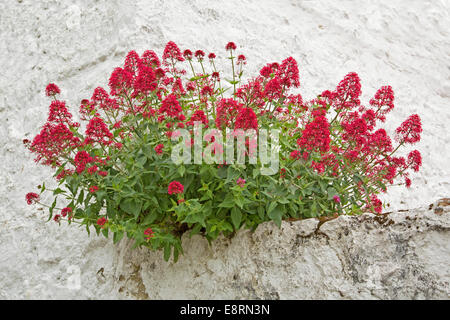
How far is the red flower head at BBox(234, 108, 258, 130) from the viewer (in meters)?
2.80

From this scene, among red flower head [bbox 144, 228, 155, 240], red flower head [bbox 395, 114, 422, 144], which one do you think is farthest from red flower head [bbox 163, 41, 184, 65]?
red flower head [bbox 395, 114, 422, 144]

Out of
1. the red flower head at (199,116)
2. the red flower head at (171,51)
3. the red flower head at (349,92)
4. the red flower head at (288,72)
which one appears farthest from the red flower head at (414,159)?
the red flower head at (171,51)

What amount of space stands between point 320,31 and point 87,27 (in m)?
4.09

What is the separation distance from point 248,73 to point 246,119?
3.80 meters

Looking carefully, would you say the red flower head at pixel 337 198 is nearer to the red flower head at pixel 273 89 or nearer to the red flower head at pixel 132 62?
the red flower head at pixel 273 89

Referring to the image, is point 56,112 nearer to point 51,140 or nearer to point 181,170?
point 51,140

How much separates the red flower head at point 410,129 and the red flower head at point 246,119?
1.31 m

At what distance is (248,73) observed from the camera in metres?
6.46

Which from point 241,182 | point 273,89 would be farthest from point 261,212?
point 273,89

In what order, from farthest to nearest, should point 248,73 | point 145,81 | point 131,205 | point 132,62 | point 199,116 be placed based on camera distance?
point 248,73, point 132,62, point 131,205, point 145,81, point 199,116

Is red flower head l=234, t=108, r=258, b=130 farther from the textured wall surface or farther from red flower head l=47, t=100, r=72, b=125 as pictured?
red flower head l=47, t=100, r=72, b=125

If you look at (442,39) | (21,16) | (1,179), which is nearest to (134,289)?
(1,179)

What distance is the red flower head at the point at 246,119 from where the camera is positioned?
9.20ft

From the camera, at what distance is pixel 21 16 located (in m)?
7.20
